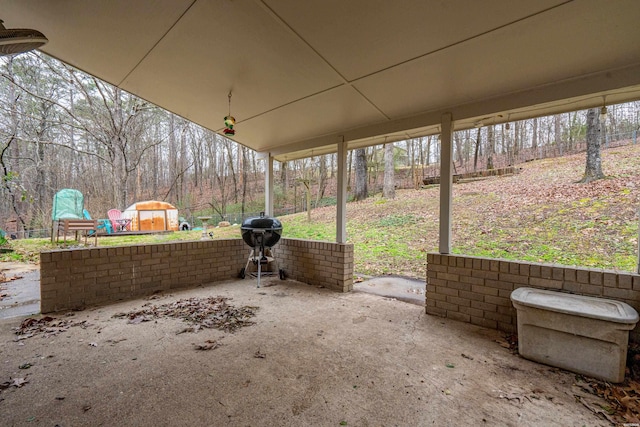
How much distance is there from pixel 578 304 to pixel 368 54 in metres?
2.66

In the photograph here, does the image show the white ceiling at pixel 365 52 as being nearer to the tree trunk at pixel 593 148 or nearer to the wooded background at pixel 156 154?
the wooded background at pixel 156 154

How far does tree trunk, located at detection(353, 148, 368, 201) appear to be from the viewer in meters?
10.9

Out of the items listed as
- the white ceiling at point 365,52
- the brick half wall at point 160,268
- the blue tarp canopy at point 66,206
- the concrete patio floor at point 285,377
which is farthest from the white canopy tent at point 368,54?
the blue tarp canopy at point 66,206

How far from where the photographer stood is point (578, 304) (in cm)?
204

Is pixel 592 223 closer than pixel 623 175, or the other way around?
pixel 592 223

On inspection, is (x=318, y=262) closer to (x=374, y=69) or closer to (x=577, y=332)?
(x=374, y=69)

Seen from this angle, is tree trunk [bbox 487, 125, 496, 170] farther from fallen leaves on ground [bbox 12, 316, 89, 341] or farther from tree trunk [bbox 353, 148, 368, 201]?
fallen leaves on ground [bbox 12, 316, 89, 341]

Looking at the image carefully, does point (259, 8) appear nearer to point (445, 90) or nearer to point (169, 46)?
point (169, 46)

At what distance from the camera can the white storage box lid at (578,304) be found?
182cm

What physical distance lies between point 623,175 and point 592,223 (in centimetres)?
298

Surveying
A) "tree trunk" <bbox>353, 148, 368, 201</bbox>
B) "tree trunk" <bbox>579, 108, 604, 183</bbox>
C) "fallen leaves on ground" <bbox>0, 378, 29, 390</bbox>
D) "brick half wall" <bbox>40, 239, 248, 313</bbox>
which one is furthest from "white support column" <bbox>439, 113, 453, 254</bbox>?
"tree trunk" <bbox>353, 148, 368, 201</bbox>

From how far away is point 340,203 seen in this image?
160 inches

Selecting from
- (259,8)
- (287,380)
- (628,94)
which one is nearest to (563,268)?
(628,94)

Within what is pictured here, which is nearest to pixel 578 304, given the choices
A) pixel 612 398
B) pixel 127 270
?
pixel 612 398
